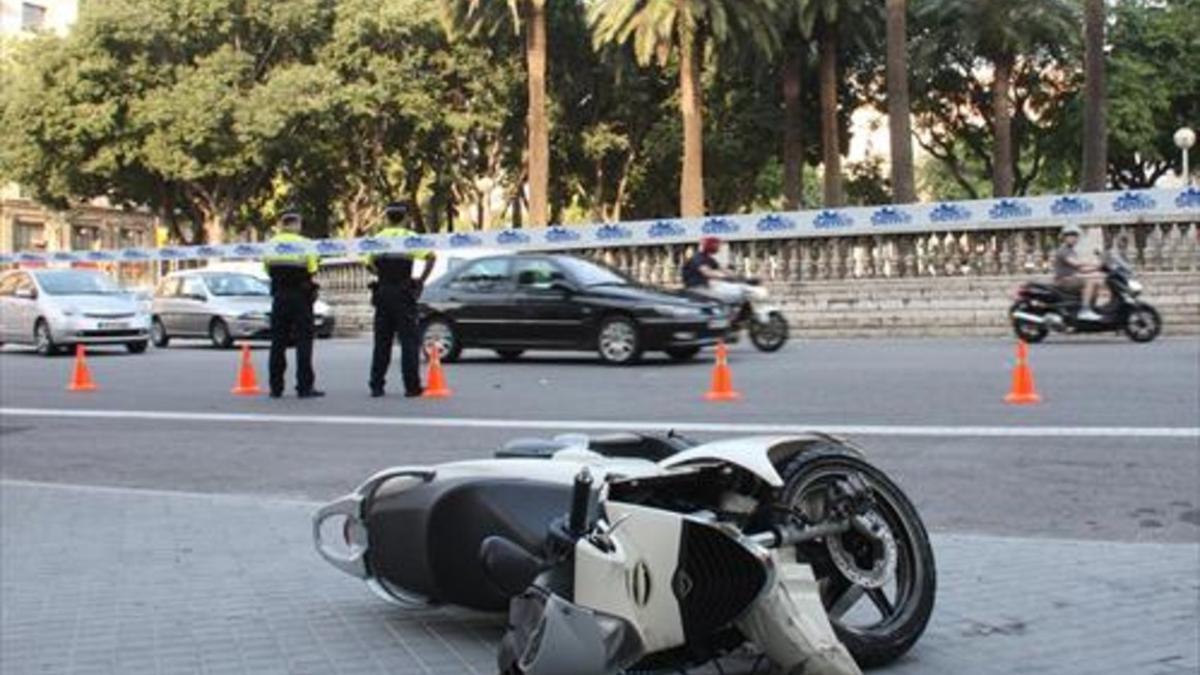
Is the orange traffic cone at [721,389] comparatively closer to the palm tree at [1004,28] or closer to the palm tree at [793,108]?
the palm tree at [793,108]

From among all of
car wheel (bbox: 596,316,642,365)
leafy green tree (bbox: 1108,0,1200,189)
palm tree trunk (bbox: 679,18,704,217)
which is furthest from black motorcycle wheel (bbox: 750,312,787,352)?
leafy green tree (bbox: 1108,0,1200,189)

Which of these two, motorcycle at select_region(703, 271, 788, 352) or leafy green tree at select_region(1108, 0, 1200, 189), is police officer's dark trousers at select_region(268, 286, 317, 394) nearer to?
motorcycle at select_region(703, 271, 788, 352)

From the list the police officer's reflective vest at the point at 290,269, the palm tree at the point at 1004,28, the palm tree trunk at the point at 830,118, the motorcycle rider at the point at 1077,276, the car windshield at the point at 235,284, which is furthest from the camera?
the palm tree at the point at 1004,28

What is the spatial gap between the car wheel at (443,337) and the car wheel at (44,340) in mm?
8439

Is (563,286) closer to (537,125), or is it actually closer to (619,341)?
(619,341)

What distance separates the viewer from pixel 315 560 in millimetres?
6559

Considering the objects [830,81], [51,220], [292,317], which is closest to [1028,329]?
[292,317]

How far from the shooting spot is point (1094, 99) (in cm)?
2975

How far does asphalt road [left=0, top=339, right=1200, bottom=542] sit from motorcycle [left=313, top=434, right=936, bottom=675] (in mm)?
3041

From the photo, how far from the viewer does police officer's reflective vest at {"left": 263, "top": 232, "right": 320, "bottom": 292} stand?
45.2ft

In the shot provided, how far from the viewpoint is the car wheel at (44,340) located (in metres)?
24.0

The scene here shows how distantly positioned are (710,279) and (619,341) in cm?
230

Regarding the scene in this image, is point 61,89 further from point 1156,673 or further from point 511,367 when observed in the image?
point 1156,673

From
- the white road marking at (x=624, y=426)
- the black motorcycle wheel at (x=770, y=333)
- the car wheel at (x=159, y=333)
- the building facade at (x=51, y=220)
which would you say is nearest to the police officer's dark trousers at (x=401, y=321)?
the white road marking at (x=624, y=426)
